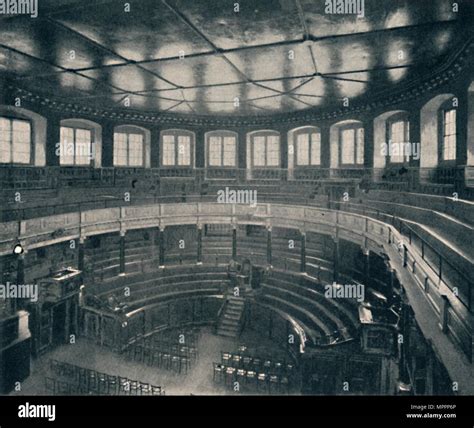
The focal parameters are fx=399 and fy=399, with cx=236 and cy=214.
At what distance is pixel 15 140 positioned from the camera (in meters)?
16.1

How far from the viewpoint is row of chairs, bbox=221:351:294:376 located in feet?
44.9

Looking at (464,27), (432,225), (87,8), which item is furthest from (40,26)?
(432,225)

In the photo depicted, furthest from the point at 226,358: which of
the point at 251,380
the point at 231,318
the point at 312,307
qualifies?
the point at 312,307

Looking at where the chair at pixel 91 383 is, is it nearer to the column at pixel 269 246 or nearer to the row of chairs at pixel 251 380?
the row of chairs at pixel 251 380

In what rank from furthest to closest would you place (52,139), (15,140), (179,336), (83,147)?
1. (83,147)
2. (52,139)
3. (179,336)
4. (15,140)

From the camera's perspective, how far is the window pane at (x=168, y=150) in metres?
22.6

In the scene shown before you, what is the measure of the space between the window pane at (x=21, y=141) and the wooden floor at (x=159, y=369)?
7.88 m

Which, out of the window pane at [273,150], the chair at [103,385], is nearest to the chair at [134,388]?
the chair at [103,385]

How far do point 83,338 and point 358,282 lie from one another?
38.2ft

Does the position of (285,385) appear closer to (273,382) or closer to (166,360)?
(273,382)

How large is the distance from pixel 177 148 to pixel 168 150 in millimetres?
522

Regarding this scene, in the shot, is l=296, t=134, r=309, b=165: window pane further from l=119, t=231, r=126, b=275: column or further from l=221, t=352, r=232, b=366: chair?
l=221, t=352, r=232, b=366: chair
